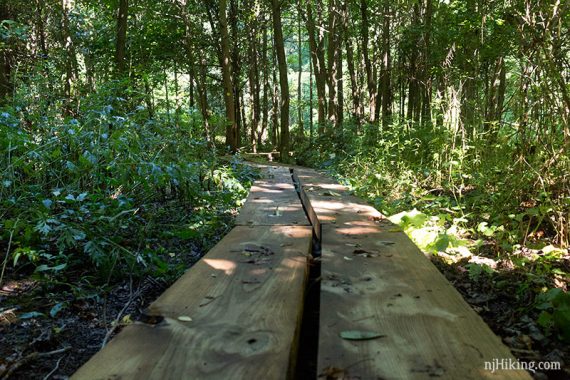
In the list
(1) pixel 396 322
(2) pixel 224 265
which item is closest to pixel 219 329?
(1) pixel 396 322

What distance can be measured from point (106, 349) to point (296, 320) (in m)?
0.53

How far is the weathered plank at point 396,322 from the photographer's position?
1.05 meters

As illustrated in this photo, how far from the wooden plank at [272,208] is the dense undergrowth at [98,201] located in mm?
314

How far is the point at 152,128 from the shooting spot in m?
Result: 5.09

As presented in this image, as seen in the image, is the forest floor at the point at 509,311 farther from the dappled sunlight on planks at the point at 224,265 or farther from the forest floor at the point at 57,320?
the forest floor at the point at 57,320

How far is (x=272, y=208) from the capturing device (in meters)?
3.59

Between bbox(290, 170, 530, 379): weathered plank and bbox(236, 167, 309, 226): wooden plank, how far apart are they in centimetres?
85

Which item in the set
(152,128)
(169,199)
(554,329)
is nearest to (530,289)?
(554,329)

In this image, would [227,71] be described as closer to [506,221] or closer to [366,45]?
[366,45]

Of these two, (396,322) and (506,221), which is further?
(506,221)

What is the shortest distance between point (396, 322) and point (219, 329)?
0.52 metres

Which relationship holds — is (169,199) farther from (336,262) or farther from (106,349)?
(106,349)

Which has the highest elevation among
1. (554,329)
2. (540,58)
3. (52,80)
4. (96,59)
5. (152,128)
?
(96,59)

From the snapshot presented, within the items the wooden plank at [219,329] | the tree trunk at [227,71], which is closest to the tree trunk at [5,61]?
the tree trunk at [227,71]
